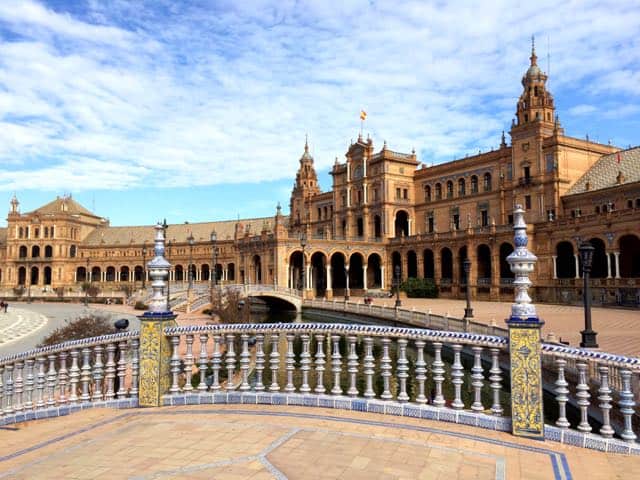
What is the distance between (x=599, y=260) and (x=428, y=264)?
56.9ft

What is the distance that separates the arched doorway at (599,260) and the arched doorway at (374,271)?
22.3 meters

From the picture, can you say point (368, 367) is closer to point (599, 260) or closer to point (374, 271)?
point (599, 260)

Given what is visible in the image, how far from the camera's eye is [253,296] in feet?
141

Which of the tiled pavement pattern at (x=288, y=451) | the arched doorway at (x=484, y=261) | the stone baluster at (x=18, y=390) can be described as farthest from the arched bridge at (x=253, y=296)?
the tiled pavement pattern at (x=288, y=451)

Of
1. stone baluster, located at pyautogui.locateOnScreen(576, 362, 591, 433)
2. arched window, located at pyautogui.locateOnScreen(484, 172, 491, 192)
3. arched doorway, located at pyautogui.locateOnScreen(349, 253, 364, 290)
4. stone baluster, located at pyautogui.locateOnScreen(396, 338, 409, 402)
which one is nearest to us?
stone baluster, located at pyautogui.locateOnScreen(576, 362, 591, 433)

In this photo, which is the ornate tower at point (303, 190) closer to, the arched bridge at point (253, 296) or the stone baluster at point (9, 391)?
the arched bridge at point (253, 296)

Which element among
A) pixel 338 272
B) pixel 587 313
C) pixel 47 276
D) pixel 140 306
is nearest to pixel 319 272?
pixel 338 272

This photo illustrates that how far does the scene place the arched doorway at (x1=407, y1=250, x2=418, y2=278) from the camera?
52.7m

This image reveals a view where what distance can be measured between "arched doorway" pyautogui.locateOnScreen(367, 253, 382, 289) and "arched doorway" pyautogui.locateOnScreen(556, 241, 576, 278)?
1978 cm

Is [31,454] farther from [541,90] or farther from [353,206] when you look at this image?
[353,206]

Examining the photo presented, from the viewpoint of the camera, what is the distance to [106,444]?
17.6 ft

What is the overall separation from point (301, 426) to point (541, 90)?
4495 cm

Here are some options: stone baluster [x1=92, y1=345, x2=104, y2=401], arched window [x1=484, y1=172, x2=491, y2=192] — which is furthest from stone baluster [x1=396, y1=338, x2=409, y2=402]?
arched window [x1=484, y1=172, x2=491, y2=192]

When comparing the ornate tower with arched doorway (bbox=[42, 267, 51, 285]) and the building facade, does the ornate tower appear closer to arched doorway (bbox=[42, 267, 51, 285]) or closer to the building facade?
the building facade
